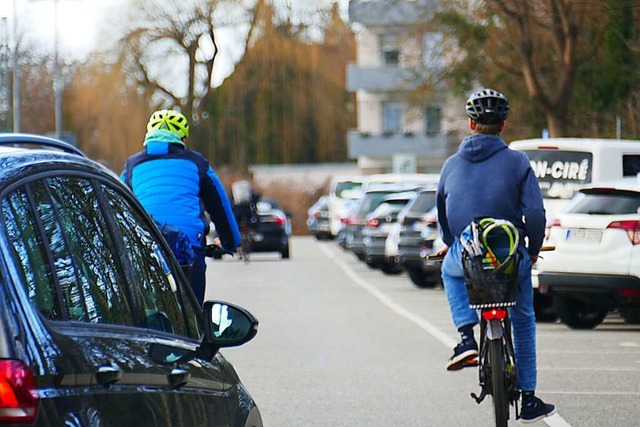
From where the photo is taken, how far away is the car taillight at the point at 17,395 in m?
3.41

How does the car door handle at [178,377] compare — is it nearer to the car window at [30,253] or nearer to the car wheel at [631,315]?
the car window at [30,253]

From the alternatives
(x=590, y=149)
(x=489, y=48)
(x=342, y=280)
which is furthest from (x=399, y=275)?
(x=590, y=149)

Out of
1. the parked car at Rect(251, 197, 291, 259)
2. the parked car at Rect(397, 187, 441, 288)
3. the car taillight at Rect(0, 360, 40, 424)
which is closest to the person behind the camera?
the car taillight at Rect(0, 360, 40, 424)

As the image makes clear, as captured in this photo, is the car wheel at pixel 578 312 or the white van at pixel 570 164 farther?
the white van at pixel 570 164

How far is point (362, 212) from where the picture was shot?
116 ft

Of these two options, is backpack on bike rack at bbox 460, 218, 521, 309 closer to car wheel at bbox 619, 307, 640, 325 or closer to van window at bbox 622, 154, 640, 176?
car wheel at bbox 619, 307, 640, 325

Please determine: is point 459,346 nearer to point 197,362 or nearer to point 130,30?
point 197,362

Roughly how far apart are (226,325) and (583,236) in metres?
12.0

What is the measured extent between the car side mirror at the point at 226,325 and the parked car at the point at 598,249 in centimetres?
1157

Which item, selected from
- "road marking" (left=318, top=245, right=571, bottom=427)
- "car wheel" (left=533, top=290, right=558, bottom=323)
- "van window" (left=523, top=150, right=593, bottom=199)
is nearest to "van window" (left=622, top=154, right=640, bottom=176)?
"van window" (left=523, top=150, right=593, bottom=199)

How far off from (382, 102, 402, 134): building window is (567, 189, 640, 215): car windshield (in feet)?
209

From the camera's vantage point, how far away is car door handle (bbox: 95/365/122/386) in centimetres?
394

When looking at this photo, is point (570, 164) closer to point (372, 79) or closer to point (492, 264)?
point (492, 264)

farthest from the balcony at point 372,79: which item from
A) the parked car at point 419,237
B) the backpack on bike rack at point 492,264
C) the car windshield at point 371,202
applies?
the backpack on bike rack at point 492,264
